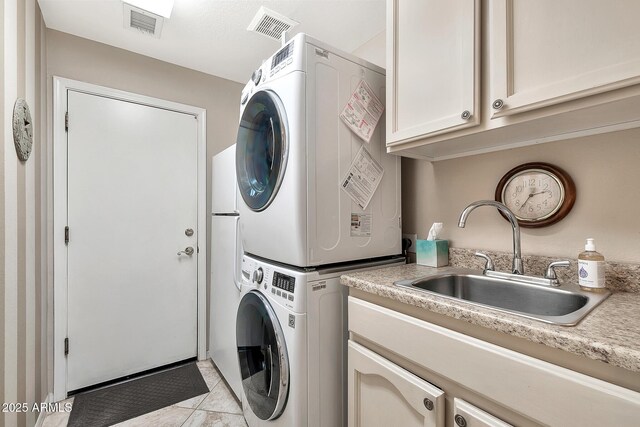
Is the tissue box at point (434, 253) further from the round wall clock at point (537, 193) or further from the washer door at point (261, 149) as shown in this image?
the washer door at point (261, 149)

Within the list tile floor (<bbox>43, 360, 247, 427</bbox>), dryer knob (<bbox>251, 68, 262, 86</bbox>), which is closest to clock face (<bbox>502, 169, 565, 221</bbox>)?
dryer knob (<bbox>251, 68, 262, 86</bbox>)

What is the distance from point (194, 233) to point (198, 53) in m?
1.46

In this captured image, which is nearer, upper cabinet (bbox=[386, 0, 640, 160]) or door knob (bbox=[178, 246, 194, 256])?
upper cabinet (bbox=[386, 0, 640, 160])

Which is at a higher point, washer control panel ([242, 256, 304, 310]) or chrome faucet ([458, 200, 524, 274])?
chrome faucet ([458, 200, 524, 274])

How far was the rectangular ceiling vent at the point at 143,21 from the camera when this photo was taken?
1.73 meters

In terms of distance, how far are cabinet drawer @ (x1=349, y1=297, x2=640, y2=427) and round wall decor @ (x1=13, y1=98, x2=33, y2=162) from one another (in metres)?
1.78

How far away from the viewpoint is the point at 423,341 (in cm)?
87

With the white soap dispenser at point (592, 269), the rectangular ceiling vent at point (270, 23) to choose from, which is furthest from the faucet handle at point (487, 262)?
the rectangular ceiling vent at point (270, 23)

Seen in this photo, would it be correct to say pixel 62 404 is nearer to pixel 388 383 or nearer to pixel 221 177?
pixel 221 177

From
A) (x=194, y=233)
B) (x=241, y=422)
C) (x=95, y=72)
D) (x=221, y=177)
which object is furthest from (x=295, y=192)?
(x=95, y=72)

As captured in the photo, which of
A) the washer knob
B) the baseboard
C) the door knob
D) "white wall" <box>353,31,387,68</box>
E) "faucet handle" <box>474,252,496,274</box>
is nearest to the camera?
"faucet handle" <box>474,252,496,274</box>

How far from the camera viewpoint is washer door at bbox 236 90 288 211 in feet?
4.05

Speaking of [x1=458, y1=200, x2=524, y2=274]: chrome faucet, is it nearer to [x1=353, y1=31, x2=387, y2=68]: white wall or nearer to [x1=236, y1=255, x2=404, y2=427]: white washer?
[x1=236, y1=255, x2=404, y2=427]: white washer

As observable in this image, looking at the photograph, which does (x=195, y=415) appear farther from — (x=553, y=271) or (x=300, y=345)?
(x=553, y=271)
